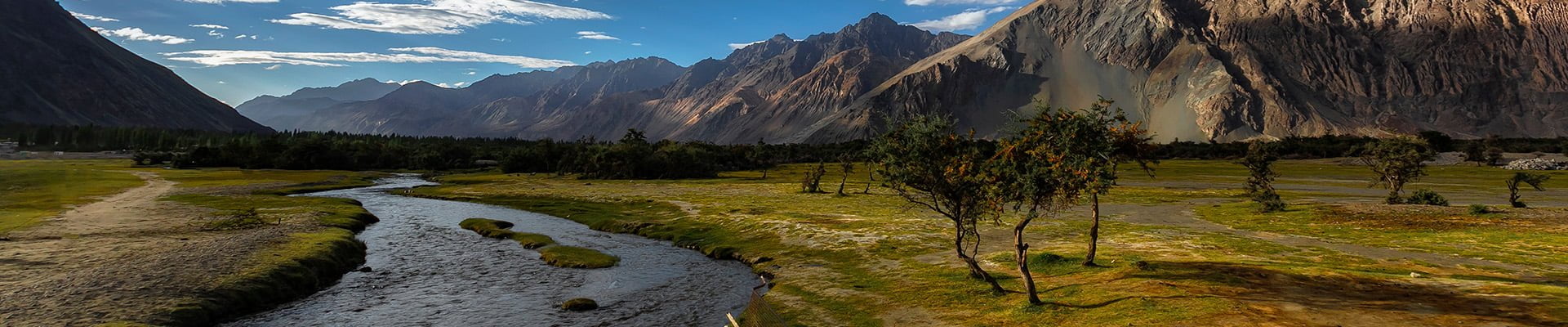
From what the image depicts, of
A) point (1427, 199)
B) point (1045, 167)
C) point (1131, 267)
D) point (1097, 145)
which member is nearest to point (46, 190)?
point (1045, 167)

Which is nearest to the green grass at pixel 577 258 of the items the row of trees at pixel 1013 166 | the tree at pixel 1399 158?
the row of trees at pixel 1013 166

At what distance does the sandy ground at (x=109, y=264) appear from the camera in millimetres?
27109

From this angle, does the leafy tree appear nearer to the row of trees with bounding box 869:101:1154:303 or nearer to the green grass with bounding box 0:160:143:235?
the row of trees with bounding box 869:101:1154:303

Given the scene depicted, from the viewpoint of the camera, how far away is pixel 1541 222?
153 feet

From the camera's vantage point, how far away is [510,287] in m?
37.1

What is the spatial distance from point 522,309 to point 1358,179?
143797 millimetres

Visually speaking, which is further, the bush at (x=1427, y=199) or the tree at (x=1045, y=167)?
the bush at (x=1427, y=199)

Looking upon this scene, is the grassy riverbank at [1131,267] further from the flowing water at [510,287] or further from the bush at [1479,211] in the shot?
the bush at [1479,211]

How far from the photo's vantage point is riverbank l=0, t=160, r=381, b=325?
28.1 metres

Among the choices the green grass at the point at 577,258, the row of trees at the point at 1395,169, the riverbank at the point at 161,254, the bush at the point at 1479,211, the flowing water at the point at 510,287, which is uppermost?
the row of trees at the point at 1395,169

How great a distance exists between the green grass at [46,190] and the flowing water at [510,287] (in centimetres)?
2308

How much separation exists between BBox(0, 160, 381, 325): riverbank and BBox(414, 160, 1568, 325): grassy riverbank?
75.2ft

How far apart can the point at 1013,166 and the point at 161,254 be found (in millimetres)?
43977

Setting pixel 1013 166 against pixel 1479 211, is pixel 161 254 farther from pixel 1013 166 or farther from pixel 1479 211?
pixel 1479 211
